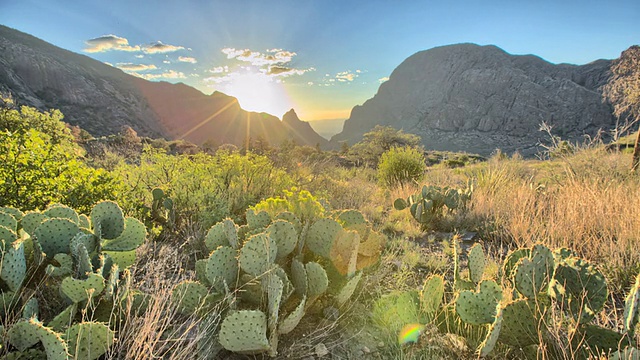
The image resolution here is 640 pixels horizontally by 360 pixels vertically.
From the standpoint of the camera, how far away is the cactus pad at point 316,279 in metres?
2.25

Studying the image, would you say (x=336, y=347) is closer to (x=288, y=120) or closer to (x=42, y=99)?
(x=42, y=99)

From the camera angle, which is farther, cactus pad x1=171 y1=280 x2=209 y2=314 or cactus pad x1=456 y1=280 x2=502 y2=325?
cactus pad x1=171 y1=280 x2=209 y2=314

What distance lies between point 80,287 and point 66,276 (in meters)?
0.33

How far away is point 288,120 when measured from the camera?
154 meters

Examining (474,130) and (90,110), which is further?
(474,130)

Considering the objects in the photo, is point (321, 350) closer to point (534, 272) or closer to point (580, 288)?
point (534, 272)

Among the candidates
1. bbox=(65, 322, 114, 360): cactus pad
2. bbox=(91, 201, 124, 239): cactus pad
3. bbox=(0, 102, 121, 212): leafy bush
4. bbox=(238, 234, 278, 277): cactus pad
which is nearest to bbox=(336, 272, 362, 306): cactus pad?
bbox=(238, 234, 278, 277): cactus pad

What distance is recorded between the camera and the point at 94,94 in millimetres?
48812

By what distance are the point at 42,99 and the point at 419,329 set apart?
2223 inches

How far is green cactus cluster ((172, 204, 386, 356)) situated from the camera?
190 cm

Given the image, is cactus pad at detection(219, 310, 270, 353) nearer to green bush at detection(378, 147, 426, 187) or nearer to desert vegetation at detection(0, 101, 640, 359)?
desert vegetation at detection(0, 101, 640, 359)

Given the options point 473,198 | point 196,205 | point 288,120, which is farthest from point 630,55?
point 288,120

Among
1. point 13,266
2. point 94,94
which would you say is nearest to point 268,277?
point 13,266

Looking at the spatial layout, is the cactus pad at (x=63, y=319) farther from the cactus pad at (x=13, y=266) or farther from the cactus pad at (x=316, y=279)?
the cactus pad at (x=316, y=279)
